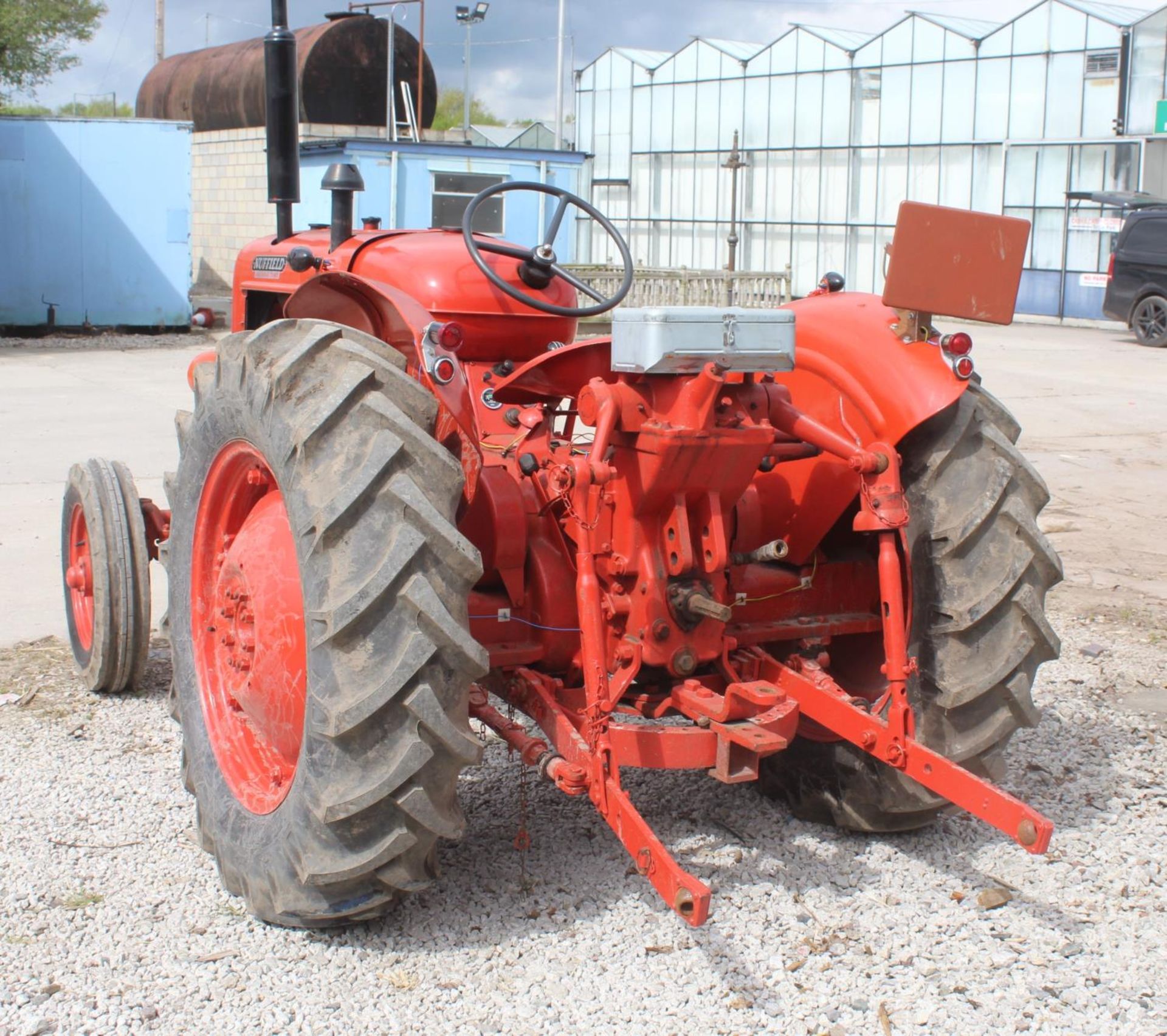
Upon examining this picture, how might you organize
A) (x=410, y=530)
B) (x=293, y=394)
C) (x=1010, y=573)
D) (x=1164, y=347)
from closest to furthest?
(x=410, y=530)
(x=293, y=394)
(x=1010, y=573)
(x=1164, y=347)

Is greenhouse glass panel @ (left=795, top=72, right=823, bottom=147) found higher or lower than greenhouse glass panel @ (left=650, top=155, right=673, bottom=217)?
higher

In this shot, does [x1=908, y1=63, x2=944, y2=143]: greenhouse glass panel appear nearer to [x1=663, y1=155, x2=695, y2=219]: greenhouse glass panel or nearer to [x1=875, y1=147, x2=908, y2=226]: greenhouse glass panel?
[x1=875, y1=147, x2=908, y2=226]: greenhouse glass panel

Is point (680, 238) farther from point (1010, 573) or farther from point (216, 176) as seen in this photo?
point (1010, 573)

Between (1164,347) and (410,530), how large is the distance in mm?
19019

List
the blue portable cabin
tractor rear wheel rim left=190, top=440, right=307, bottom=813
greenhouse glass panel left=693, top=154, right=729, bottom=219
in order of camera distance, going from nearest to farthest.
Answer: tractor rear wheel rim left=190, top=440, right=307, bottom=813
the blue portable cabin
greenhouse glass panel left=693, top=154, right=729, bottom=219

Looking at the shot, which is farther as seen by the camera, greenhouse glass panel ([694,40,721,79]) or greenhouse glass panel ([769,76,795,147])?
greenhouse glass panel ([694,40,721,79])

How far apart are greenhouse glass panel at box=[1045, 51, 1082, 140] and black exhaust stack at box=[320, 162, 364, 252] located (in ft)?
72.6

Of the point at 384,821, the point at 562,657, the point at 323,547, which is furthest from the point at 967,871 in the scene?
the point at 323,547

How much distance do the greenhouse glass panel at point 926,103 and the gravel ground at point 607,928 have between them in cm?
2368

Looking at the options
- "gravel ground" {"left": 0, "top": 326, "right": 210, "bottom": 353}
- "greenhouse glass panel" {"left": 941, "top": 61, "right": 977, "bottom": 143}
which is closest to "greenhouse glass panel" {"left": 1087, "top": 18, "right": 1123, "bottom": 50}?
"greenhouse glass panel" {"left": 941, "top": 61, "right": 977, "bottom": 143}

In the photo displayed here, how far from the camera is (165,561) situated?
3812 millimetres

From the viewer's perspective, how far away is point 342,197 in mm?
4676

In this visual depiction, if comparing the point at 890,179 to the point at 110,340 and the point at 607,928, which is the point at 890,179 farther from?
the point at 607,928

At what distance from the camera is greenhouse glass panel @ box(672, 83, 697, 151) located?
29750 millimetres
